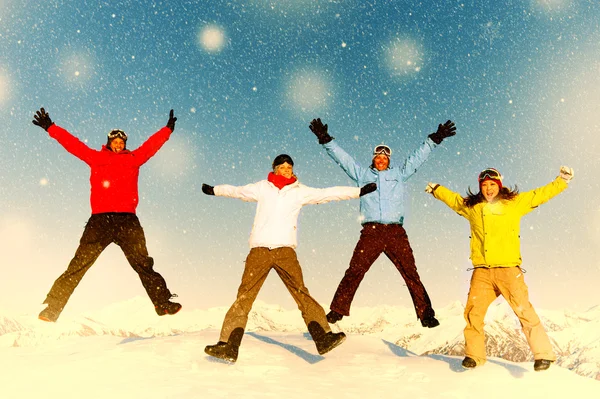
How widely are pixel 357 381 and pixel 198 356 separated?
8.65 feet

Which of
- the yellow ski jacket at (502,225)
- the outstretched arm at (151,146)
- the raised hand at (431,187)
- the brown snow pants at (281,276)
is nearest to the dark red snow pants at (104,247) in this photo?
the outstretched arm at (151,146)

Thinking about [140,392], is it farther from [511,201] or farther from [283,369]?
[511,201]

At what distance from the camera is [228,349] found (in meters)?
8.18

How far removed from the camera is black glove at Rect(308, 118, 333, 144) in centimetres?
1009

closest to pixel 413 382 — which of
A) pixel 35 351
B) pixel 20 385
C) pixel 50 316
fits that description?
pixel 20 385

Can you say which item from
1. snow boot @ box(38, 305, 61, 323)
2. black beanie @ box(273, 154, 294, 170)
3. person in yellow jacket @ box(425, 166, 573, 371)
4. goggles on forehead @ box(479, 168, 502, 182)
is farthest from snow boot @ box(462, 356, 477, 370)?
snow boot @ box(38, 305, 61, 323)

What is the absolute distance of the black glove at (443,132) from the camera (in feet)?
32.8

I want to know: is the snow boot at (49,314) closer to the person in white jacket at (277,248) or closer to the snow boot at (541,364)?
the person in white jacket at (277,248)

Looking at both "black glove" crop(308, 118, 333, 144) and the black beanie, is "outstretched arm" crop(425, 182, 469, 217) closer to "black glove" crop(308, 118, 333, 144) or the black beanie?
"black glove" crop(308, 118, 333, 144)

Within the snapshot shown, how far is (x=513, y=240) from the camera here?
8.66 metres

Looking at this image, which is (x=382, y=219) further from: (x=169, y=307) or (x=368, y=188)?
(x=169, y=307)

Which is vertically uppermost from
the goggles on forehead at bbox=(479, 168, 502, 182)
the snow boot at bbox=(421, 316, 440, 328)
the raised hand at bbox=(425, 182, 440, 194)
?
the goggles on forehead at bbox=(479, 168, 502, 182)

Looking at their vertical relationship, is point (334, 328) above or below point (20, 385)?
above

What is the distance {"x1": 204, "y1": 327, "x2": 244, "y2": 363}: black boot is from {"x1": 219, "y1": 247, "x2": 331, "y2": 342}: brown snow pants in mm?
138
